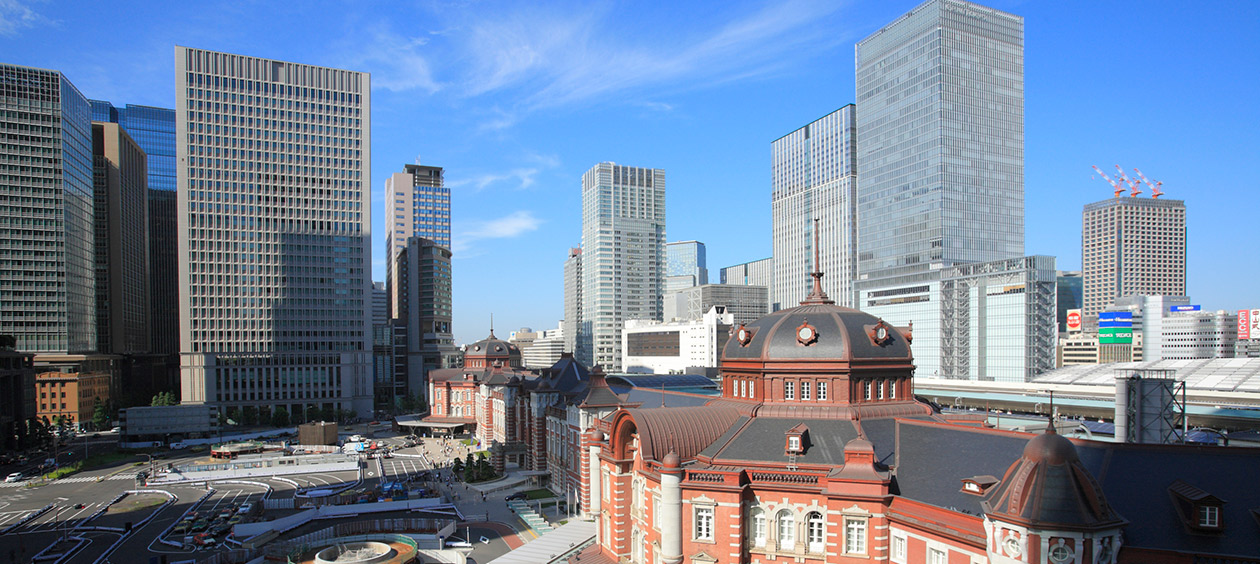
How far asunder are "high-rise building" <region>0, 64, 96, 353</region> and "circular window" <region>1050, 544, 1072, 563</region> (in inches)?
6224

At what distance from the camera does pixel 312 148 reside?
A: 149m

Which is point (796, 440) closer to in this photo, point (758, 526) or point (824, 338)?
point (758, 526)

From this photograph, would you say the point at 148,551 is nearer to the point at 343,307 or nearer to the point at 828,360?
the point at 828,360

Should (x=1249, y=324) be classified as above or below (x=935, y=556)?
above

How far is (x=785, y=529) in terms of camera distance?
3850 centimetres

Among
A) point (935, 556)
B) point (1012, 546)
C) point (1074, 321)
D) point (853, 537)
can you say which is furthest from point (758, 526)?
point (1074, 321)

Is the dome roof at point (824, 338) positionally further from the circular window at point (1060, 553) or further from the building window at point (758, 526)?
the circular window at point (1060, 553)

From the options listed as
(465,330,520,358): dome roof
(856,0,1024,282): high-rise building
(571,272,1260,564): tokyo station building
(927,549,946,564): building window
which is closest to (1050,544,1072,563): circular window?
(571,272,1260,564): tokyo station building

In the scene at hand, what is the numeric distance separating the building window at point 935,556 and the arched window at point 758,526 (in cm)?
804

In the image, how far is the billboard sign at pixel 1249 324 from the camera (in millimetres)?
156125

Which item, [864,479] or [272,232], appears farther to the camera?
[272,232]

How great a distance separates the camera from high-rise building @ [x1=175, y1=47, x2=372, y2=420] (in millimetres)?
141625

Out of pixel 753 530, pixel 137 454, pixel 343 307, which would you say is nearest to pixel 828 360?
pixel 753 530

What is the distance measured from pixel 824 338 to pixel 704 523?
42.7 ft
